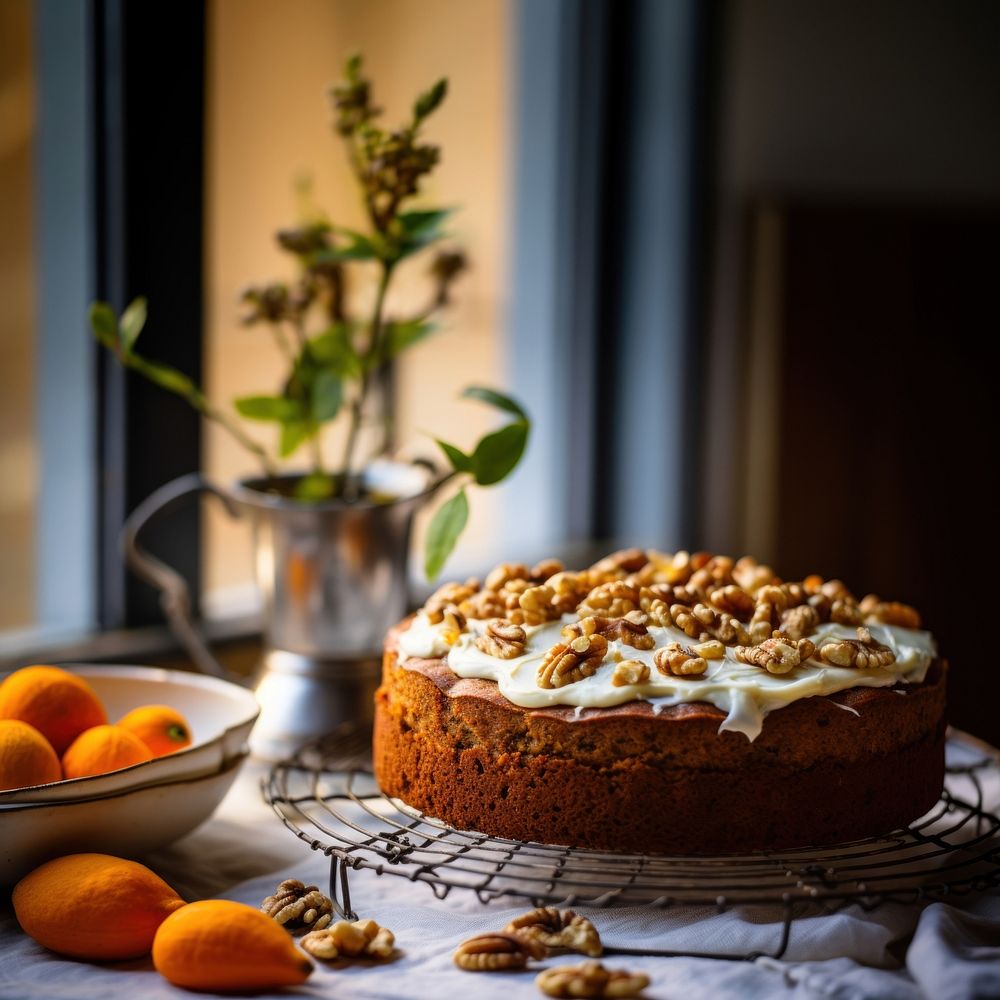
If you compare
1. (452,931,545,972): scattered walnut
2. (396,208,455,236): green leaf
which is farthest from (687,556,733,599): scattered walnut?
(396,208,455,236): green leaf

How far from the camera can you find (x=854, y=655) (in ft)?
3.10

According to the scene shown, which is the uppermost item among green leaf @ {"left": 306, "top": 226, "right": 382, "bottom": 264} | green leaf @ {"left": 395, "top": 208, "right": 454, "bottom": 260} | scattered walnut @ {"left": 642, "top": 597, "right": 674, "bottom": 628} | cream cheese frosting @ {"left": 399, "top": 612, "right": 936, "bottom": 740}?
green leaf @ {"left": 395, "top": 208, "right": 454, "bottom": 260}

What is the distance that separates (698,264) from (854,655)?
5.85 ft

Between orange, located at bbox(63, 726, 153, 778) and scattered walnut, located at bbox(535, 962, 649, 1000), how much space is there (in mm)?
396

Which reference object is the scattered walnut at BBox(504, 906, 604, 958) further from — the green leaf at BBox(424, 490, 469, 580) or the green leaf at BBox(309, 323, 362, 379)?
the green leaf at BBox(309, 323, 362, 379)

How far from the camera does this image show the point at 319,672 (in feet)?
4.27

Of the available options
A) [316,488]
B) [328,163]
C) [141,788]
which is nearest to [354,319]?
[316,488]

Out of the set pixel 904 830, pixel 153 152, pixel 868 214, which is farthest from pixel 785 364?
pixel 904 830

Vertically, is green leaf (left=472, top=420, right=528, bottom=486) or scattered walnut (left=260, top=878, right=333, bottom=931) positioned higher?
green leaf (left=472, top=420, right=528, bottom=486)

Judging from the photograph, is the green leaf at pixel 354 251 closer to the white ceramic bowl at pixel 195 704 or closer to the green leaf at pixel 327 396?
the green leaf at pixel 327 396

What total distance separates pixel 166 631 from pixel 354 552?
529mm

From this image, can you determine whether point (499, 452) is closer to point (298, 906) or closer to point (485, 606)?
point (485, 606)

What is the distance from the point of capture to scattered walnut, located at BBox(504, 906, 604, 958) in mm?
839

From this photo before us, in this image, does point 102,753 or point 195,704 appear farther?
point 195,704
